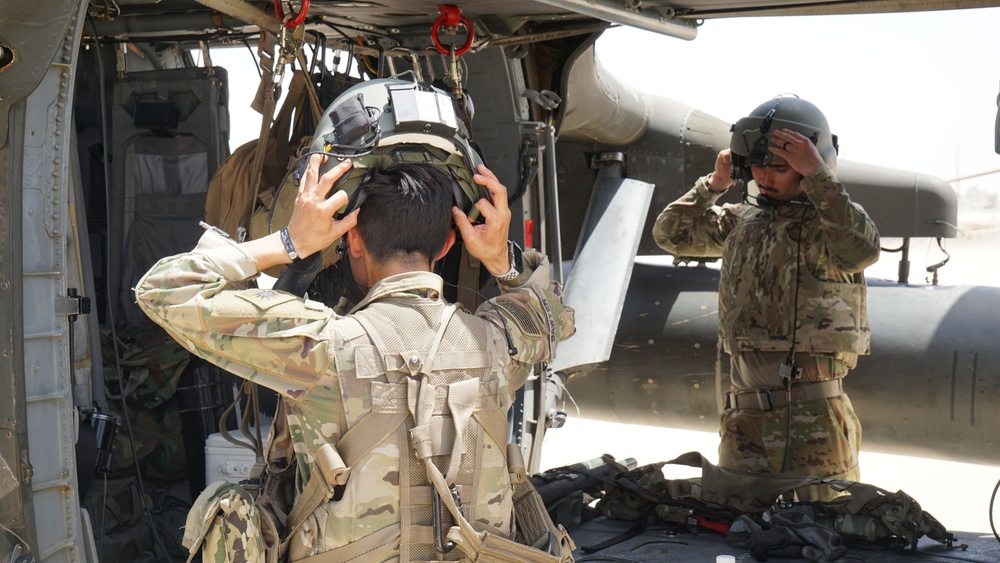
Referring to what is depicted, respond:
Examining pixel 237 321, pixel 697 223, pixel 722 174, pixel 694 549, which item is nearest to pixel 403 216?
pixel 237 321

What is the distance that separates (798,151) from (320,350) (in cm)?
271

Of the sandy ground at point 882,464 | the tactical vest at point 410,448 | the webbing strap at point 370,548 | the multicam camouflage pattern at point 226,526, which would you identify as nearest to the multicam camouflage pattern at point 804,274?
the sandy ground at point 882,464

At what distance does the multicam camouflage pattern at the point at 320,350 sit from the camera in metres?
2.15

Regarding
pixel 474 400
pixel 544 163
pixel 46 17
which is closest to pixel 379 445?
pixel 474 400

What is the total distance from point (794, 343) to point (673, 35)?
1400 mm

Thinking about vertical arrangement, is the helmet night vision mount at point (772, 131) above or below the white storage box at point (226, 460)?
above

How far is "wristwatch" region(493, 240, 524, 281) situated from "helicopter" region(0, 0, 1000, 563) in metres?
0.63

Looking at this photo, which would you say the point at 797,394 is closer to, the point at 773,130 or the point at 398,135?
the point at 773,130

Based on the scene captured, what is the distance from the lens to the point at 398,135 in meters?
2.50

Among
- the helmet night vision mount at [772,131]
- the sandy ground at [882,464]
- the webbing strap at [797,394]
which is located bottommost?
the sandy ground at [882,464]

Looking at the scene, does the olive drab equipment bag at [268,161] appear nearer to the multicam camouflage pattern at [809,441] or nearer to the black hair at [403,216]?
the black hair at [403,216]

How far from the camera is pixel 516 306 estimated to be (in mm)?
2492

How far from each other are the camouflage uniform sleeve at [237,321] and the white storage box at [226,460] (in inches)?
70.6

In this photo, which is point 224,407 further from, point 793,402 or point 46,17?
point 793,402
